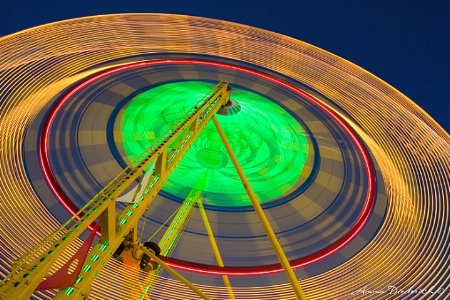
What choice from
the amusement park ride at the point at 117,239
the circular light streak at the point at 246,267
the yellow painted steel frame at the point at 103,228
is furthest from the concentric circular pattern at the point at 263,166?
the yellow painted steel frame at the point at 103,228

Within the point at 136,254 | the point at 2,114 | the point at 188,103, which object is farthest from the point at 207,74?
the point at 136,254

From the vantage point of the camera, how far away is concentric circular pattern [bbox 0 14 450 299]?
6.12 metres

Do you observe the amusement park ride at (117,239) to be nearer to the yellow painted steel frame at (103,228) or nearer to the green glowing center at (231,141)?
the yellow painted steel frame at (103,228)

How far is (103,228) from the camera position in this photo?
14.1 ft

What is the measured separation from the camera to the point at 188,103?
9.48 meters

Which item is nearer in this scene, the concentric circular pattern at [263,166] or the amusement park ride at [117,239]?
the amusement park ride at [117,239]

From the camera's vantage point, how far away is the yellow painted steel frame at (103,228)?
9.87 feet

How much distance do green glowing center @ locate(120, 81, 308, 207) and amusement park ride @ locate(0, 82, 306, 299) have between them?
1565mm

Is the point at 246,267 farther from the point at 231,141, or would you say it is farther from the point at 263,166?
the point at 231,141

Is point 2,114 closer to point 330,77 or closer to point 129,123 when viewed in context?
point 129,123

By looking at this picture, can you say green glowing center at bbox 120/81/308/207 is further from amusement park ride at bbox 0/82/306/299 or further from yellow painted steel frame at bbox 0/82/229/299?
yellow painted steel frame at bbox 0/82/229/299

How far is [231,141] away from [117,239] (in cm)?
585

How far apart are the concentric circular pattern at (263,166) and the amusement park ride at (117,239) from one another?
0.66 meters

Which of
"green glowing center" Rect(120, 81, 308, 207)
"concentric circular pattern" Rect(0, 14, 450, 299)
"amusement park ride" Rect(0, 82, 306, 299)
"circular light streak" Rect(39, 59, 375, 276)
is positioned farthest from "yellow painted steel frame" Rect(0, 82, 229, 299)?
"green glowing center" Rect(120, 81, 308, 207)
